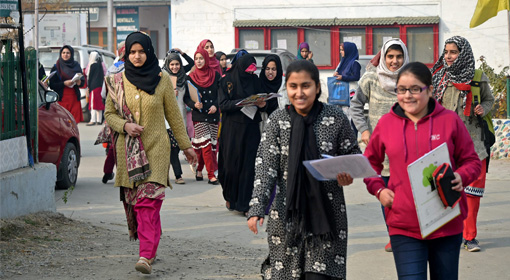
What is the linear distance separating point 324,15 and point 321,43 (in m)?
1.03

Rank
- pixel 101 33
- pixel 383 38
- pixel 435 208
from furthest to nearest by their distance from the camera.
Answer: pixel 101 33, pixel 383 38, pixel 435 208

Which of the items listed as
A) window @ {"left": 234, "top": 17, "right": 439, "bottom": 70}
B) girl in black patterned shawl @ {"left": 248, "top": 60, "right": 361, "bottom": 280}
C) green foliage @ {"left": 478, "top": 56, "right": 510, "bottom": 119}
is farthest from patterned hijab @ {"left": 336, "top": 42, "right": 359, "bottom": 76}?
window @ {"left": 234, "top": 17, "right": 439, "bottom": 70}

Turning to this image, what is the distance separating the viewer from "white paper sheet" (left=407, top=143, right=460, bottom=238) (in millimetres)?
4387

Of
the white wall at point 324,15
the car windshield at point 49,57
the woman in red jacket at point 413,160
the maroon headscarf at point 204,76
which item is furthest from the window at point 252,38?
the woman in red jacket at point 413,160

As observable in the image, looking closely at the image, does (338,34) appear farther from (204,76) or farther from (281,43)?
(204,76)

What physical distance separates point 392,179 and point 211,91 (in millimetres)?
7554

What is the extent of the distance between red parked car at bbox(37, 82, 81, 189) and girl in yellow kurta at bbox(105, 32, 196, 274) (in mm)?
4127

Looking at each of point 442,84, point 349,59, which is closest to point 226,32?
point 349,59

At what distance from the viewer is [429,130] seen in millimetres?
4602

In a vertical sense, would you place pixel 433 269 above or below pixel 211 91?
below

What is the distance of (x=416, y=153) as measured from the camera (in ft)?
15.1

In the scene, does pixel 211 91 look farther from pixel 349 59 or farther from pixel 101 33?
pixel 101 33

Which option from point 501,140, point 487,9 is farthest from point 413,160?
point 501,140

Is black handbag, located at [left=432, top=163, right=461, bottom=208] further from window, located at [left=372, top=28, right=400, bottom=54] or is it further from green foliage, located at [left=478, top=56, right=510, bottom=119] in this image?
window, located at [left=372, top=28, right=400, bottom=54]
